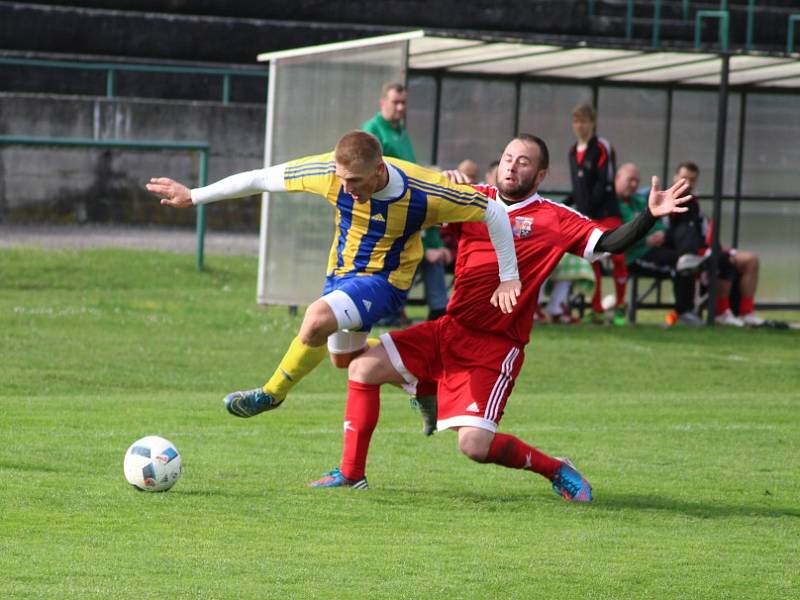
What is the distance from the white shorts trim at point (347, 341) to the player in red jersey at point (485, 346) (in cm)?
7

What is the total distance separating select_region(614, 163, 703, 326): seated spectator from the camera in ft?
52.0

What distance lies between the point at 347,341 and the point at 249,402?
579mm

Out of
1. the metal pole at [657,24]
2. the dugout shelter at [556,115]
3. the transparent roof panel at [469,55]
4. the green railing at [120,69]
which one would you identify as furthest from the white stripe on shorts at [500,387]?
the metal pole at [657,24]

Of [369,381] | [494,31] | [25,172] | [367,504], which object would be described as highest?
[494,31]

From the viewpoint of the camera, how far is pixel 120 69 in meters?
23.7

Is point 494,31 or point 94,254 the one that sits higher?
point 494,31

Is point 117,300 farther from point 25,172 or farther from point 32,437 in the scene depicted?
point 32,437

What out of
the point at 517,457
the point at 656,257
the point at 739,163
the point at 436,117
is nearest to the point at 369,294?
the point at 517,457

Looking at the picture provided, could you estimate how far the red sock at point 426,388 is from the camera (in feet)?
24.8

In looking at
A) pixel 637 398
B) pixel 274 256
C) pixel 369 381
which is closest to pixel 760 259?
pixel 274 256

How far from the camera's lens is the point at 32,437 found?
334 inches

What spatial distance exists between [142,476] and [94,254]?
480 inches

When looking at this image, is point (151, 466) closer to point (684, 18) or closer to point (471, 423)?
point (471, 423)

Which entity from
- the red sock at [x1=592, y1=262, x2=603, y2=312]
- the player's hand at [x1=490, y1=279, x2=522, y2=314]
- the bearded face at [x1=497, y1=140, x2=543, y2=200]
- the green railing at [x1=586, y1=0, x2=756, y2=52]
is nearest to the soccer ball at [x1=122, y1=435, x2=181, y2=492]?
the player's hand at [x1=490, y1=279, x2=522, y2=314]
